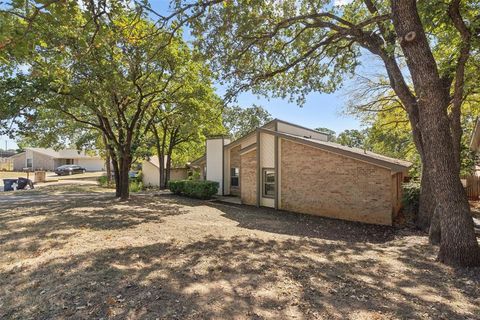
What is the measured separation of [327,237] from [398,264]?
3.45 m

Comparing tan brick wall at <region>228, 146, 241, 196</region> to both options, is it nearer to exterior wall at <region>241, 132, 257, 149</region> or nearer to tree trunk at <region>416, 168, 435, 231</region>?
exterior wall at <region>241, 132, 257, 149</region>

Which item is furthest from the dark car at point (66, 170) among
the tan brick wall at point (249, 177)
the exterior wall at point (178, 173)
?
the tan brick wall at point (249, 177)

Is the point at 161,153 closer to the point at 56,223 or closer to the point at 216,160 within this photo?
the point at 216,160

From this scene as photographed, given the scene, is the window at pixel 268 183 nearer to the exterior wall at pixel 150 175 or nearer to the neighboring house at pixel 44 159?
the exterior wall at pixel 150 175

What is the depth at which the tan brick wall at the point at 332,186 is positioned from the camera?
38.3 feet

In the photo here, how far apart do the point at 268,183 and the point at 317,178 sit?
3189mm

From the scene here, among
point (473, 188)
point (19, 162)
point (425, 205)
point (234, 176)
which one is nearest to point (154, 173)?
point (234, 176)

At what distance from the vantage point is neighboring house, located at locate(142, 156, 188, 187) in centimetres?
2930

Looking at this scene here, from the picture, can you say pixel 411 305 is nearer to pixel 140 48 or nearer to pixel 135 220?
pixel 135 220

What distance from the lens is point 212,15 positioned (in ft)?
26.2

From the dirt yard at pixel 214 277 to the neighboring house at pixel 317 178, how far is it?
347 centimetres

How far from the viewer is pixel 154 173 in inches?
1164

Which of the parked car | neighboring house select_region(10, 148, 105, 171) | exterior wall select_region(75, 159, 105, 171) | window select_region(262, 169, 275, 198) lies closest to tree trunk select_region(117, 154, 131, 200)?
window select_region(262, 169, 275, 198)

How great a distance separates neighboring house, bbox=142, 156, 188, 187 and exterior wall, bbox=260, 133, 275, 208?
1637 centimetres
